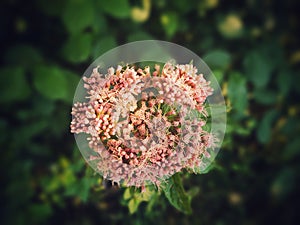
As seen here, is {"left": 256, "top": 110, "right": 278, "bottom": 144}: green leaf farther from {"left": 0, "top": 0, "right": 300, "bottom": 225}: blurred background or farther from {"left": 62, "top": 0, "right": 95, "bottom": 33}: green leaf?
{"left": 62, "top": 0, "right": 95, "bottom": 33}: green leaf

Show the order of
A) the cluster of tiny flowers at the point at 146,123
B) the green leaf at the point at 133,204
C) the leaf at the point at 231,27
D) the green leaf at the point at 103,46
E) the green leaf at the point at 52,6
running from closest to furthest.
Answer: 1. the cluster of tiny flowers at the point at 146,123
2. the green leaf at the point at 133,204
3. the green leaf at the point at 103,46
4. the green leaf at the point at 52,6
5. the leaf at the point at 231,27

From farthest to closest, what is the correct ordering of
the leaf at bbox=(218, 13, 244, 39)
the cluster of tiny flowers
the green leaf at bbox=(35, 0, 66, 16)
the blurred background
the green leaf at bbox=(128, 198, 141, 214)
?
the leaf at bbox=(218, 13, 244, 39)
the green leaf at bbox=(35, 0, 66, 16)
the blurred background
the green leaf at bbox=(128, 198, 141, 214)
the cluster of tiny flowers

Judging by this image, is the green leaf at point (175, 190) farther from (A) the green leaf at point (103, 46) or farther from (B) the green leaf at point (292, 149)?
(B) the green leaf at point (292, 149)

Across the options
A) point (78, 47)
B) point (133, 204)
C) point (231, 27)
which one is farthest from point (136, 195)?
point (231, 27)

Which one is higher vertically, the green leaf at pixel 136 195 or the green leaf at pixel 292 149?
the green leaf at pixel 292 149

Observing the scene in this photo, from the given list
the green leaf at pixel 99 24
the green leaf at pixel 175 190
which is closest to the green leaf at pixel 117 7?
the green leaf at pixel 99 24

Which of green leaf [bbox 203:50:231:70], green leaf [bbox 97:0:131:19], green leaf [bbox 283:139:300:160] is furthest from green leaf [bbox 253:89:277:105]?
green leaf [bbox 97:0:131:19]

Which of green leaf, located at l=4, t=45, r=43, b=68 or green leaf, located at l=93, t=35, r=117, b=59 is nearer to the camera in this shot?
green leaf, located at l=93, t=35, r=117, b=59

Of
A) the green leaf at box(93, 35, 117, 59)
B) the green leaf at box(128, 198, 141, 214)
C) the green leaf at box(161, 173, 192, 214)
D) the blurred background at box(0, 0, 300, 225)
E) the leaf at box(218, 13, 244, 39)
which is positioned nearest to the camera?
the green leaf at box(161, 173, 192, 214)

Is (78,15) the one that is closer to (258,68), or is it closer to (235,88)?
(235,88)
